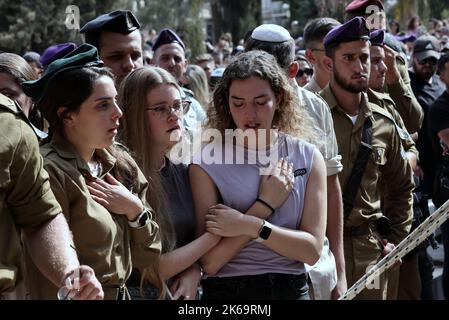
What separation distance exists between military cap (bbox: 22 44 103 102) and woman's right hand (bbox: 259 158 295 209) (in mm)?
903

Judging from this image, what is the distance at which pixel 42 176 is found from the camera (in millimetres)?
2807

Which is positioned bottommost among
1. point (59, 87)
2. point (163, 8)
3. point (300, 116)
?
point (163, 8)

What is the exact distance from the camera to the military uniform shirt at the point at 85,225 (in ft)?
10.1

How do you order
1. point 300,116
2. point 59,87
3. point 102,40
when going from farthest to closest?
point 102,40
point 300,116
point 59,87

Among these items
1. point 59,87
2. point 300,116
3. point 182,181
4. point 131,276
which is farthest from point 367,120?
point 59,87

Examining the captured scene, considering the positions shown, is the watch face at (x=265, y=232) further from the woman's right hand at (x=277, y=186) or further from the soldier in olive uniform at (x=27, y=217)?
the soldier in olive uniform at (x=27, y=217)

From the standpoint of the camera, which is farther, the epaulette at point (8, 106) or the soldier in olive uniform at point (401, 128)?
the soldier in olive uniform at point (401, 128)

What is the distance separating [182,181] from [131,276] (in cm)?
49

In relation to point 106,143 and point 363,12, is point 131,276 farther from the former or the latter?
point 363,12

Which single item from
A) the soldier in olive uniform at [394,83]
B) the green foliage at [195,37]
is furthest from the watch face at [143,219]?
the green foliage at [195,37]

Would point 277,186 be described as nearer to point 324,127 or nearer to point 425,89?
point 324,127

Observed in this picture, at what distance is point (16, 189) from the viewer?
2.72m

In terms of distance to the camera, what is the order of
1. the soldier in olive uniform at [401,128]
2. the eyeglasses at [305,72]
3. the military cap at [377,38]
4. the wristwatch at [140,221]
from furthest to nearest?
the eyeglasses at [305,72] → the military cap at [377,38] → the soldier in olive uniform at [401,128] → the wristwatch at [140,221]

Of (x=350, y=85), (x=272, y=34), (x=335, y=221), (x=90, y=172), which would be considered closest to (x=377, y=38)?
(x=350, y=85)
